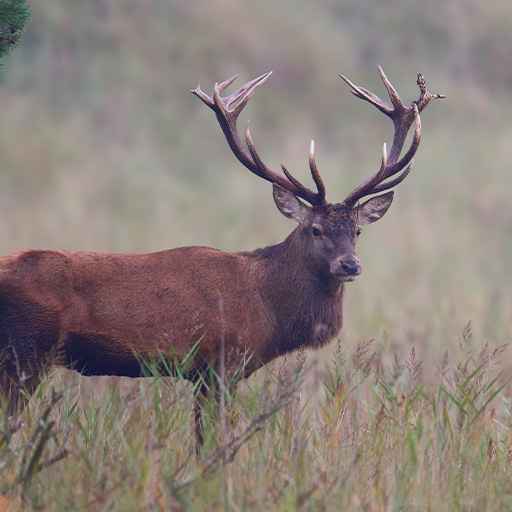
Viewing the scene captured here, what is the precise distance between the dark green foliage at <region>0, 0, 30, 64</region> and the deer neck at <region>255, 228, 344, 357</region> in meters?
2.18

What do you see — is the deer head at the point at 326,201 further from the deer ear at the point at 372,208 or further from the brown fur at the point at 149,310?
the brown fur at the point at 149,310

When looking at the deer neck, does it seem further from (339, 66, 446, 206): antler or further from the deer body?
(339, 66, 446, 206): antler

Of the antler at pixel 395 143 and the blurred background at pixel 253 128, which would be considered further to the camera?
the blurred background at pixel 253 128

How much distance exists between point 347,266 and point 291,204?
2.04ft

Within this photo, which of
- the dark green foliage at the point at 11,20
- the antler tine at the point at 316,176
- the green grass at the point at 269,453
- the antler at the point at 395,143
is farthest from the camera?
the antler at the point at 395,143

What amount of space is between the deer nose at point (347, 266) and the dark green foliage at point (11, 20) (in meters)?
2.24

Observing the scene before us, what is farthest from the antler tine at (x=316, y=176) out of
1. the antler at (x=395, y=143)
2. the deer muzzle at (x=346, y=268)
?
the deer muzzle at (x=346, y=268)

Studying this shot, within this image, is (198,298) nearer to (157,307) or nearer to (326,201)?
(157,307)

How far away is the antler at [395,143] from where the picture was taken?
25.2 feet

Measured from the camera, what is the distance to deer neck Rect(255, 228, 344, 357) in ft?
25.0

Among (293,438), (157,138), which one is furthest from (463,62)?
(293,438)

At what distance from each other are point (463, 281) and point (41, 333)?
10194mm

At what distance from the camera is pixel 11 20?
5.99 meters

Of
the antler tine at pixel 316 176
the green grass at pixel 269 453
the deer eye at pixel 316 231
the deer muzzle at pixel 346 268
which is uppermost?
the antler tine at pixel 316 176
